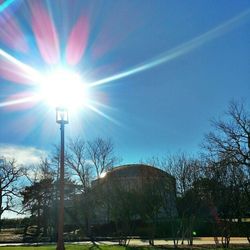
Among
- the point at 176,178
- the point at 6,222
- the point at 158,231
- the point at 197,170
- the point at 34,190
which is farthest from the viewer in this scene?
the point at 6,222

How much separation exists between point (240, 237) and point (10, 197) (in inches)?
1250

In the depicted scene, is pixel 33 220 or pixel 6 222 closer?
pixel 33 220

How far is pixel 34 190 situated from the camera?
56.6 meters

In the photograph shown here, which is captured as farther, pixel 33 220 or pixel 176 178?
pixel 33 220

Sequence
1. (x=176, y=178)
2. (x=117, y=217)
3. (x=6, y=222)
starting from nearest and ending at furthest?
(x=176, y=178)
(x=117, y=217)
(x=6, y=222)

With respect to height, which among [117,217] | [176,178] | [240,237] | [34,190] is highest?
[34,190]

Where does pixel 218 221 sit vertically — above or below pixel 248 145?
below

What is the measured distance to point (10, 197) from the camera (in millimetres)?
54062

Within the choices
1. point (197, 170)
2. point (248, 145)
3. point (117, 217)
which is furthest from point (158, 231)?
point (248, 145)

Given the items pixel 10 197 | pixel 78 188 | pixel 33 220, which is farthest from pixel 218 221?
pixel 33 220

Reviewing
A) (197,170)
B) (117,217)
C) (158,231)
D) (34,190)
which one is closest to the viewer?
(197,170)

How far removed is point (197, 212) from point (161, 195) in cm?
276

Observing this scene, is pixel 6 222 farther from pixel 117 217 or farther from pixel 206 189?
pixel 206 189

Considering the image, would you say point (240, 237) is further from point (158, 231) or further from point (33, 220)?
point (33, 220)
